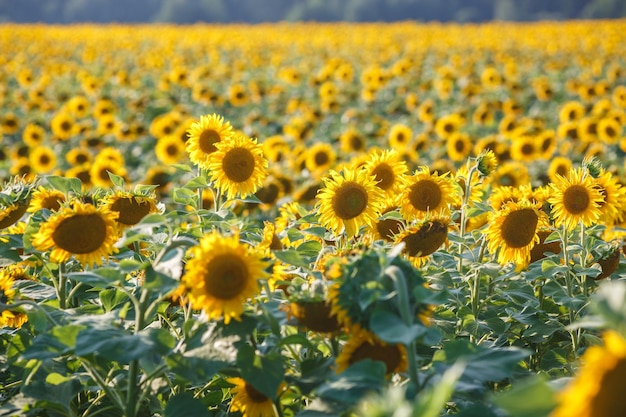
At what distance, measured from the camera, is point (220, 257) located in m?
1.58

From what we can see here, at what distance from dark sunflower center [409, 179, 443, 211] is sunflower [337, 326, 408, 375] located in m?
0.90

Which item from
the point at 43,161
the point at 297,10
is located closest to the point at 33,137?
the point at 43,161

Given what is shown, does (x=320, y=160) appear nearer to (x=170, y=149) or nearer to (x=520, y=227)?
(x=170, y=149)

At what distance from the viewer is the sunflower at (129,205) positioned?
2.24 meters

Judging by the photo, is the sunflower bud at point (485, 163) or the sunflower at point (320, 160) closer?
the sunflower bud at point (485, 163)

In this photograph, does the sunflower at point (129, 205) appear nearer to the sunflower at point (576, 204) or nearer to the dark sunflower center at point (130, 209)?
the dark sunflower center at point (130, 209)

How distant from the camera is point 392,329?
1436mm

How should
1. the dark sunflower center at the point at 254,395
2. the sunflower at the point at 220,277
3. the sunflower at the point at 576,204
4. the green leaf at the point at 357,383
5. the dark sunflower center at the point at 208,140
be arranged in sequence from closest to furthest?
the green leaf at the point at 357,383 < the sunflower at the point at 220,277 < the dark sunflower center at the point at 254,395 < the sunflower at the point at 576,204 < the dark sunflower center at the point at 208,140

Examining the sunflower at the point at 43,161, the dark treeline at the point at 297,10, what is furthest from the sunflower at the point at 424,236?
the dark treeline at the point at 297,10

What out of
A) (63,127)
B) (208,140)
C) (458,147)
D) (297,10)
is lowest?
(208,140)

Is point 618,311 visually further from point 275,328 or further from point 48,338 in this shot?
point 48,338

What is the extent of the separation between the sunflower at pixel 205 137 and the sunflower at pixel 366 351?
122 centimetres

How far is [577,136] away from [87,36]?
796 inches

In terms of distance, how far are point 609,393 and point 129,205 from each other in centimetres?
165
